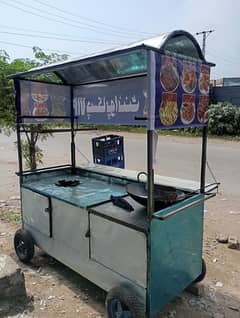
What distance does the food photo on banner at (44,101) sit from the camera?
3342 mm

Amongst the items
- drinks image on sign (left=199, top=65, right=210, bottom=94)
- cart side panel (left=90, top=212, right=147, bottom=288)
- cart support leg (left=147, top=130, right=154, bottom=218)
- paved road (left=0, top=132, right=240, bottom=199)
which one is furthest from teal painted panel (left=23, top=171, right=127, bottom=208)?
paved road (left=0, top=132, right=240, bottom=199)

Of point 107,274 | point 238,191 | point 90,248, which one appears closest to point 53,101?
point 90,248

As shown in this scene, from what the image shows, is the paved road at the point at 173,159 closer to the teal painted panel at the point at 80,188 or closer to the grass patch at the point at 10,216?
the grass patch at the point at 10,216

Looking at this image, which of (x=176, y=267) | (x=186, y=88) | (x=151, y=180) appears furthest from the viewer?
(x=176, y=267)

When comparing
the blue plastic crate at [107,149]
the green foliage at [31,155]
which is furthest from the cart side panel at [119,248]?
the green foliage at [31,155]

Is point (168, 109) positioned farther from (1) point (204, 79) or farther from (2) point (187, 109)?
(1) point (204, 79)

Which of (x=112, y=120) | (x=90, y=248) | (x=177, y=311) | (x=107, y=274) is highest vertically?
(x=112, y=120)

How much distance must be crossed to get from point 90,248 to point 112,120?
4.63 ft

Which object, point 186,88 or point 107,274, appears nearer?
point 186,88

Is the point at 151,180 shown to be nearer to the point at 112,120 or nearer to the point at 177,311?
the point at 177,311

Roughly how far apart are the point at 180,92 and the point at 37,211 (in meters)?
1.83

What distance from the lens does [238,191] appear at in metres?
5.36

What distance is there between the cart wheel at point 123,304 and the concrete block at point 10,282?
2.37 feet

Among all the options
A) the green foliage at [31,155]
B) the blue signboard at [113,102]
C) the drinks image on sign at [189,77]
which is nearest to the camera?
the drinks image on sign at [189,77]
